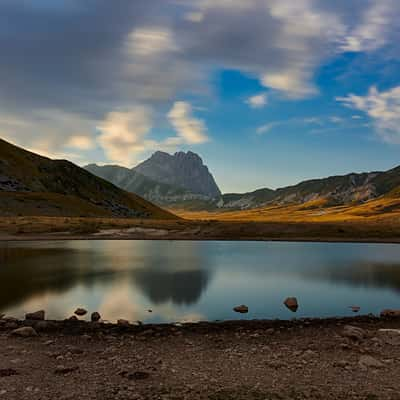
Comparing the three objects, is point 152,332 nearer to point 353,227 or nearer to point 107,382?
point 107,382

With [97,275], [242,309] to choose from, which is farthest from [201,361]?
[97,275]

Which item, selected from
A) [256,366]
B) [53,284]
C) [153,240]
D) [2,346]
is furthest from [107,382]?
[153,240]

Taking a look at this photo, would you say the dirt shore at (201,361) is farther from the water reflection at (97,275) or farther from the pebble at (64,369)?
the water reflection at (97,275)

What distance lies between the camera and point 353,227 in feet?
456

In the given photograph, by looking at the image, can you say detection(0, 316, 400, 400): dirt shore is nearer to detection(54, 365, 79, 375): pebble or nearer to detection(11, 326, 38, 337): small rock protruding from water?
detection(54, 365, 79, 375): pebble

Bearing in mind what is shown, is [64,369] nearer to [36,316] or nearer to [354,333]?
[36,316]

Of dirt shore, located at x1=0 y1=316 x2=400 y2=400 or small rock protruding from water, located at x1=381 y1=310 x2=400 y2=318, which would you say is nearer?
dirt shore, located at x1=0 y1=316 x2=400 y2=400

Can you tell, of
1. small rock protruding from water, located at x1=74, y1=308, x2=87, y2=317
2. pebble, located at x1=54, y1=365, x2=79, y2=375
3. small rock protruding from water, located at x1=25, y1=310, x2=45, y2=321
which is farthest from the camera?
small rock protruding from water, located at x1=74, y1=308, x2=87, y2=317

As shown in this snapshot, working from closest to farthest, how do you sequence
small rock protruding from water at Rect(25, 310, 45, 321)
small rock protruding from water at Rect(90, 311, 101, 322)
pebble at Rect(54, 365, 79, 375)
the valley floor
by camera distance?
1. pebble at Rect(54, 365, 79, 375)
2. small rock protruding from water at Rect(25, 310, 45, 321)
3. small rock protruding from water at Rect(90, 311, 101, 322)
4. the valley floor

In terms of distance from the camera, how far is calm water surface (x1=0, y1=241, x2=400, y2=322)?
3297 cm

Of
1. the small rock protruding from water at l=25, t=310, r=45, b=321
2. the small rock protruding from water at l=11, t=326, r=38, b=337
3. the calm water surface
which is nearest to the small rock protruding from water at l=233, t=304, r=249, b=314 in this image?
the calm water surface

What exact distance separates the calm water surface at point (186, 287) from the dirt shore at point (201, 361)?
515 centimetres

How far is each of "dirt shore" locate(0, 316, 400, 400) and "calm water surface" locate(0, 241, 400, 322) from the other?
203 inches

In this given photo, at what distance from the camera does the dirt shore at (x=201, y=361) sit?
1544cm
